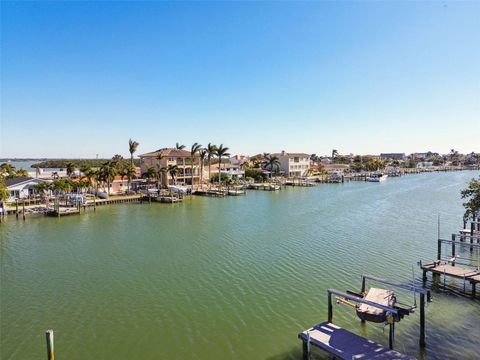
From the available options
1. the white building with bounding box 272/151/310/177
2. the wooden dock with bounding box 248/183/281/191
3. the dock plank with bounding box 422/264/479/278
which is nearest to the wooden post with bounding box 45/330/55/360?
the dock plank with bounding box 422/264/479/278

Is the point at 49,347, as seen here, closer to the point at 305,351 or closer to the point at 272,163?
the point at 305,351

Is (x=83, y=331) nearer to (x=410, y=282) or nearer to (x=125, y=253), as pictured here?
(x=125, y=253)

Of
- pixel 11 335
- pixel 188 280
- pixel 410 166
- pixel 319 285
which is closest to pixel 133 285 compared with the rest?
pixel 188 280

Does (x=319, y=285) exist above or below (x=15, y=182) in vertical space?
below

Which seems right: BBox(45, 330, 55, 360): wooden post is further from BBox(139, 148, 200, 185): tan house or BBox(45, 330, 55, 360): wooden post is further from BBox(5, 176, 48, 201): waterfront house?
BBox(139, 148, 200, 185): tan house

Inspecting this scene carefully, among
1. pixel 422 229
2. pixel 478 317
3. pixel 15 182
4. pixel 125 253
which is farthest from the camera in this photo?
pixel 15 182

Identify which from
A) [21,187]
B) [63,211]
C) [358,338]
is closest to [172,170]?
[63,211]

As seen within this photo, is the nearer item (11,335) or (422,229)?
(11,335)
